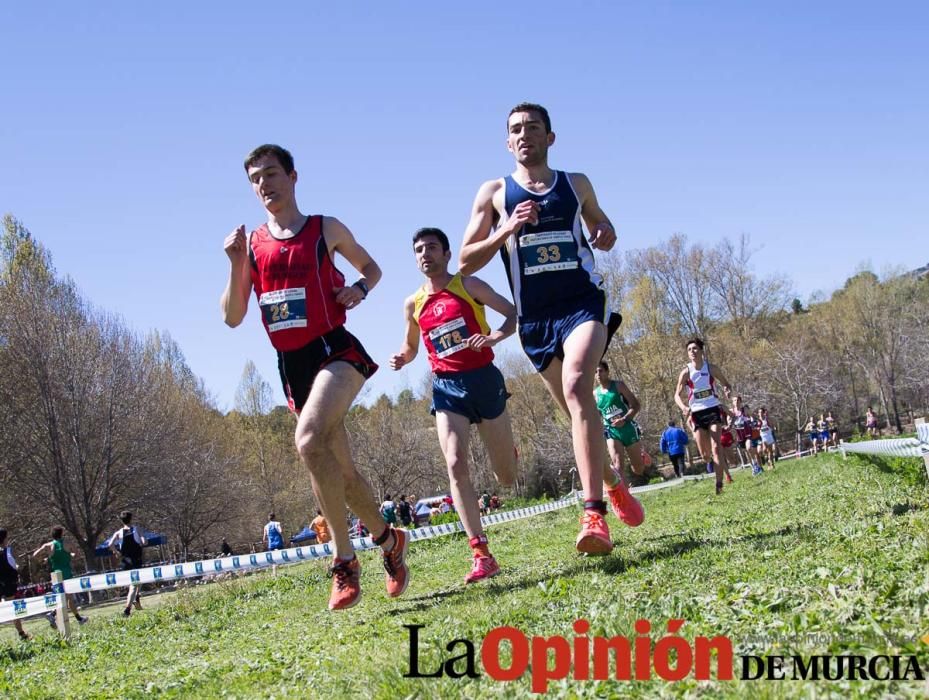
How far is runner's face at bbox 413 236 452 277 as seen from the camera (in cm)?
739

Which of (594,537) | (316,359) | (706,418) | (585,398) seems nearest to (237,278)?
(316,359)

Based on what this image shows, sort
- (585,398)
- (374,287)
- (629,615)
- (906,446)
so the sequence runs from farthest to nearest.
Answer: (906,446)
(374,287)
(585,398)
(629,615)

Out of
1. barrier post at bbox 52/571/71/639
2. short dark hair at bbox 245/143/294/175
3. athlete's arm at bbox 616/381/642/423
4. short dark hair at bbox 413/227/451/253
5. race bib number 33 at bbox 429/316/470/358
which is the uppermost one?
short dark hair at bbox 245/143/294/175

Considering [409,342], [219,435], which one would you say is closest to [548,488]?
[219,435]

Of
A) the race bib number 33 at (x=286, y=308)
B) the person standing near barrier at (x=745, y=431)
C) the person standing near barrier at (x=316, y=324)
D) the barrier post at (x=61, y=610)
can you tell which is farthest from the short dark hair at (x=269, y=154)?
the person standing near barrier at (x=745, y=431)

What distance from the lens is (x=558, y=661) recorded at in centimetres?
284

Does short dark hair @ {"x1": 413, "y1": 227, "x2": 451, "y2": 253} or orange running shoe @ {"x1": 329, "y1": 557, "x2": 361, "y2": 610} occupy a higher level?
short dark hair @ {"x1": 413, "y1": 227, "x2": 451, "y2": 253}

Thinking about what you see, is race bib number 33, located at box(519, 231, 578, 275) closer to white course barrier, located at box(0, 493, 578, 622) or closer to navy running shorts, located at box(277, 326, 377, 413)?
navy running shorts, located at box(277, 326, 377, 413)

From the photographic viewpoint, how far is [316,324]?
571cm

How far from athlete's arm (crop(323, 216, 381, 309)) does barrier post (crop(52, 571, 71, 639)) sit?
21.5ft

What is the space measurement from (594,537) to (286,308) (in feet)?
7.74

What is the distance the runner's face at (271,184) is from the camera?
19.4 feet

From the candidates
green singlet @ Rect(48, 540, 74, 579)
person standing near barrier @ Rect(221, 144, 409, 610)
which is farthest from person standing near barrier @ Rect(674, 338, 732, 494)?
green singlet @ Rect(48, 540, 74, 579)

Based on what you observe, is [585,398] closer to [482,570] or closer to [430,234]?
[482,570]
